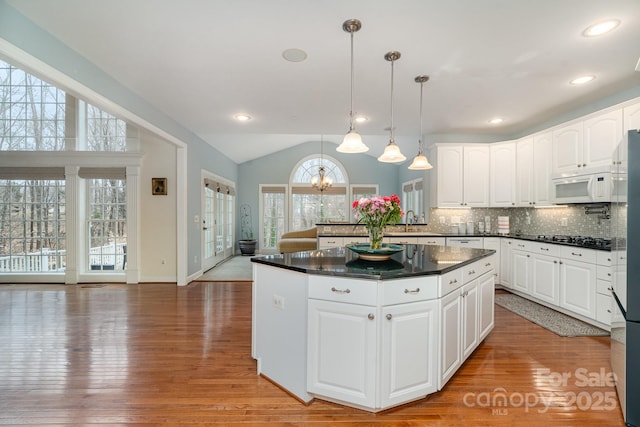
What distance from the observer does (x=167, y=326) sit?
10.7ft

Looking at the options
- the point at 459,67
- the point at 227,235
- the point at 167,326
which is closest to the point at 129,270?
the point at 167,326

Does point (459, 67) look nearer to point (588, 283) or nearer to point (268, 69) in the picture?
point (268, 69)

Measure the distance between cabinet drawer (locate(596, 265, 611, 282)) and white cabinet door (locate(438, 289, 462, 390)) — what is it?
2050mm

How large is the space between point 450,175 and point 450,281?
11.4 ft

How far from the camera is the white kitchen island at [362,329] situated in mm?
1772

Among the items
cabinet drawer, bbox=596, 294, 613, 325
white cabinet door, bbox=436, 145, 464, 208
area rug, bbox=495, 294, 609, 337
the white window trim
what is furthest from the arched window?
cabinet drawer, bbox=596, 294, 613, 325

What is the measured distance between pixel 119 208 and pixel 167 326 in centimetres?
303

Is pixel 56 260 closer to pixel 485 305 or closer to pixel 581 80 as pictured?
pixel 485 305

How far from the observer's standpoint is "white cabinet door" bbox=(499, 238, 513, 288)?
14.8 ft

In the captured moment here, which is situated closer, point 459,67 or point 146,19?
point 146,19

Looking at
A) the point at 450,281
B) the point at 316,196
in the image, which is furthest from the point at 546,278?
the point at 316,196

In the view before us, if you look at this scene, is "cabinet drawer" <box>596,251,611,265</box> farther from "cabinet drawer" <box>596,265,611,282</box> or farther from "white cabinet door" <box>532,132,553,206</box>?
"white cabinet door" <box>532,132,553,206</box>

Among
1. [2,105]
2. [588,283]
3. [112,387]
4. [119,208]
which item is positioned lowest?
[112,387]

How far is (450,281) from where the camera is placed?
204 centimetres
